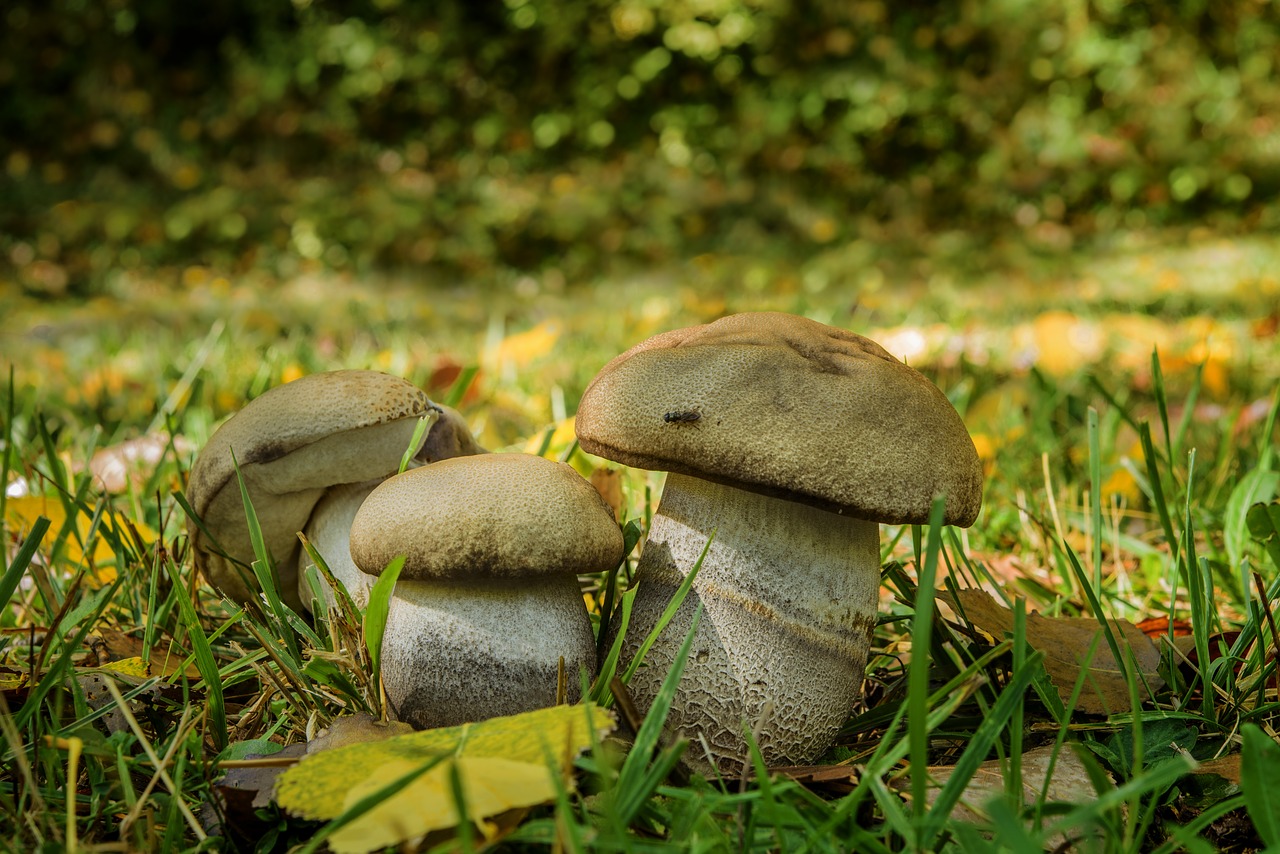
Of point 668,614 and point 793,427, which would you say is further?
point 668,614

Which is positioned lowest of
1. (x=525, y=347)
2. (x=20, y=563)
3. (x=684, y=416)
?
(x=525, y=347)

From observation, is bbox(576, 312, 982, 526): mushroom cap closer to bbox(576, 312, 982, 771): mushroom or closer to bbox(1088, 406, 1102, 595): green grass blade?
bbox(576, 312, 982, 771): mushroom

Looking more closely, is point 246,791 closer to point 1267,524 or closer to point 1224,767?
point 1224,767

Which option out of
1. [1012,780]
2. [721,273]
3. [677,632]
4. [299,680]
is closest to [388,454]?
[299,680]

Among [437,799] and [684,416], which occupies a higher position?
[684,416]

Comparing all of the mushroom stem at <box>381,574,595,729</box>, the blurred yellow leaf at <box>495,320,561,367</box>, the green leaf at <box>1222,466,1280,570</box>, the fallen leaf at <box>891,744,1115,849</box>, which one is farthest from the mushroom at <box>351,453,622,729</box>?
the blurred yellow leaf at <box>495,320,561,367</box>

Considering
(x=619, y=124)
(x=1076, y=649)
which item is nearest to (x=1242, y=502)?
(x=1076, y=649)

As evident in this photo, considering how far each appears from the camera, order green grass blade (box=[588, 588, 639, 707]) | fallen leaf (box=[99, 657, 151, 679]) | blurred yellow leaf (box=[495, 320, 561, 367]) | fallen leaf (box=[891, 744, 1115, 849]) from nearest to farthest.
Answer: fallen leaf (box=[891, 744, 1115, 849]), green grass blade (box=[588, 588, 639, 707]), fallen leaf (box=[99, 657, 151, 679]), blurred yellow leaf (box=[495, 320, 561, 367])
